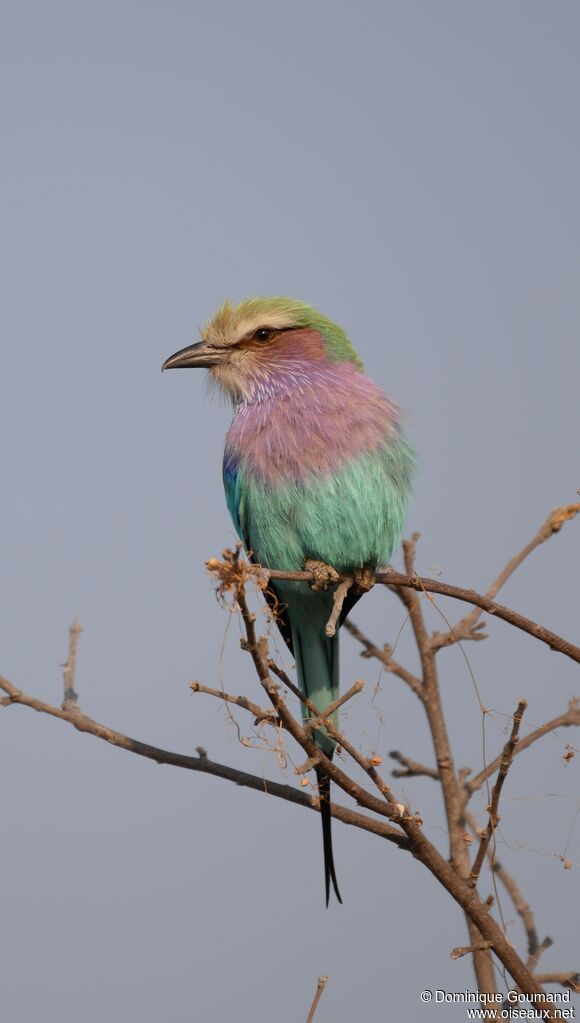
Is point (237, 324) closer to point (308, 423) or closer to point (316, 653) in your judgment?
point (308, 423)

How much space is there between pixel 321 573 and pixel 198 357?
1.08 metres

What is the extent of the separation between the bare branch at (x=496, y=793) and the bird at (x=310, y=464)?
1.95 ft

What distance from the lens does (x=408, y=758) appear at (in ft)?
12.5

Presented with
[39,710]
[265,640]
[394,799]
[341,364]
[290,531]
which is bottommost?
[394,799]

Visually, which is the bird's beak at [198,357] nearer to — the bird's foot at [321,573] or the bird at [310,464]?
the bird at [310,464]

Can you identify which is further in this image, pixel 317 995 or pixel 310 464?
pixel 310 464

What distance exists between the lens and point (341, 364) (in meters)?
3.84

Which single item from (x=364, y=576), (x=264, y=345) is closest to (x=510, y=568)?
(x=364, y=576)

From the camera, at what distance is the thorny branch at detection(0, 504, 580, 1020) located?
242cm

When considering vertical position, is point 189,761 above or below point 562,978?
above

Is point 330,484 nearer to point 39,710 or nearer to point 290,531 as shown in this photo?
point 290,531

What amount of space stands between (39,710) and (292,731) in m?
0.87

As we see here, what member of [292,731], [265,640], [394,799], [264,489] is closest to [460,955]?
[394,799]

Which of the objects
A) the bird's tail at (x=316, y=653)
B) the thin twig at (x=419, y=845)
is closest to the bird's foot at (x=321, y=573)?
the bird's tail at (x=316, y=653)
